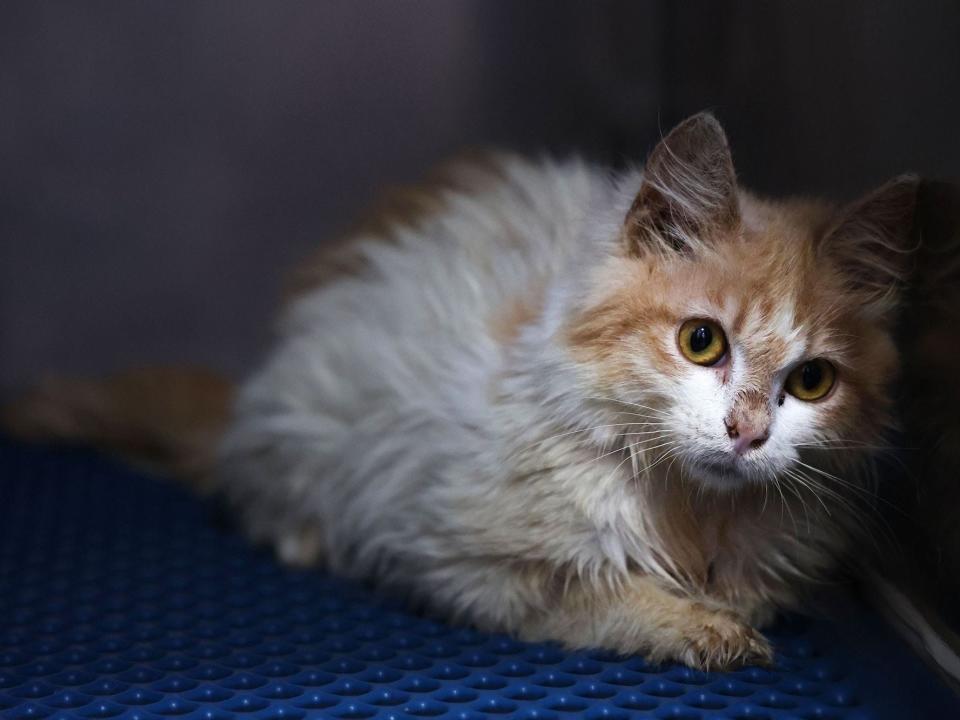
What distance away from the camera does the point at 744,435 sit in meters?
1.31

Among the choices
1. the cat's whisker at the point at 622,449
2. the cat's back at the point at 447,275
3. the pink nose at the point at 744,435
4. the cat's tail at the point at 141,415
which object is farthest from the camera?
the cat's tail at the point at 141,415

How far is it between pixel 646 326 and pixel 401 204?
0.84 meters

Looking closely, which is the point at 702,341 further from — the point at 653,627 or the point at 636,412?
the point at 653,627

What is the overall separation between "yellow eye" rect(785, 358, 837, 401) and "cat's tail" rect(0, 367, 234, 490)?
4.22 feet

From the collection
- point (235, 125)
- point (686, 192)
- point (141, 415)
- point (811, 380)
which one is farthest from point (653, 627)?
point (235, 125)

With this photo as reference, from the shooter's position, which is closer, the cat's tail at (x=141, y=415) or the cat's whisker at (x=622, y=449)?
the cat's whisker at (x=622, y=449)

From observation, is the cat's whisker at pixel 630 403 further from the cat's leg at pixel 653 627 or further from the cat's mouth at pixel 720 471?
the cat's leg at pixel 653 627

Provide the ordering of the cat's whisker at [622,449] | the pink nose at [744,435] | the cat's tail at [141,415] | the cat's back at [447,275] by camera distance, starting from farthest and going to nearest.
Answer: the cat's tail at [141,415], the cat's back at [447,275], the cat's whisker at [622,449], the pink nose at [744,435]

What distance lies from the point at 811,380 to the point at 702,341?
142 mm

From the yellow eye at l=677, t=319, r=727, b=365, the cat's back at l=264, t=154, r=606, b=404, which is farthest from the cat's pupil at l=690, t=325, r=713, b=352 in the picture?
the cat's back at l=264, t=154, r=606, b=404

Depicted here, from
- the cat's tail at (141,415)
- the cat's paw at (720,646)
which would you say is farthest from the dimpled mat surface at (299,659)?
the cat's tail at (141,415)

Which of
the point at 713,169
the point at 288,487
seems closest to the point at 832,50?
the point at 713,169

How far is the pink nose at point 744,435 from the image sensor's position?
131 cm

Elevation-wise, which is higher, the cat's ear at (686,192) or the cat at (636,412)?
the cat's ear at (686,192)
